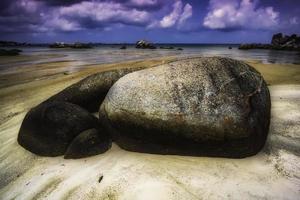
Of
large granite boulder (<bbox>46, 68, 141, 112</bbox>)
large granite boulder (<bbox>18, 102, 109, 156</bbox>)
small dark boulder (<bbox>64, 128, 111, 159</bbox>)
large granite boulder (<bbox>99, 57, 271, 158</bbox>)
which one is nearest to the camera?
large granite boulder (<bbox>99, 57, 271, 158</bbox>)

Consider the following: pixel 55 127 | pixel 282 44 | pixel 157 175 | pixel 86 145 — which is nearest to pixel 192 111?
pixel 157 175

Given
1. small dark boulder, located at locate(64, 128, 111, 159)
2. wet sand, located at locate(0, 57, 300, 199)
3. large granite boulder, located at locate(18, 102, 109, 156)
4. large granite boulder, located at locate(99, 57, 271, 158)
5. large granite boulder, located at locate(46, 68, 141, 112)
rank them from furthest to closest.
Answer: large granite boulder, located at locate(46, 68, 141, 112)
large granite boulder, located at locate(18, 102, 109, 156)
small dark boulder, located at locate(64, 128, 111, 159)
large granite boulder, located at locate(99, 57, 271, 158)
wet sand, located at locate(0, 57, 300, 199)

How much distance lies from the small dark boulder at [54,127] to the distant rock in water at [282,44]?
4568 centimetres

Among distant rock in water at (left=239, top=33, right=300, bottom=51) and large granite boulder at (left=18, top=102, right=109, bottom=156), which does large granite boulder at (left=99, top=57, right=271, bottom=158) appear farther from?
distant rock in water at (left=239, top=33, right=300, bottom=51)

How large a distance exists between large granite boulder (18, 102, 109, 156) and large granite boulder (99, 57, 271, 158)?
41cm

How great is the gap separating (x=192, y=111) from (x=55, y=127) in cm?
201

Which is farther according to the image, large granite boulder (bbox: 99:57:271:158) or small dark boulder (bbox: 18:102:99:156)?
small dark boulder (bbox: 18:102:99:156)

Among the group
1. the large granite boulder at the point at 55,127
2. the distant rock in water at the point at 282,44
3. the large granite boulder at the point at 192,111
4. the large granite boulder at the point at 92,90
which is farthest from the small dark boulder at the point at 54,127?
the distant rock in water at the point at 282,44

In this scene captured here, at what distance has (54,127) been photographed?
3.72 meters

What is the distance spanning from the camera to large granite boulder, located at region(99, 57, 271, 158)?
309 centimetres

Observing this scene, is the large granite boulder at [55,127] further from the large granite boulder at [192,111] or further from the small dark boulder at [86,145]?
the large granite boulder at [192,111]

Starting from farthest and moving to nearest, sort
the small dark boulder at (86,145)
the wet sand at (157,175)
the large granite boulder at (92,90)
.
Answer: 1. the large granite boulder at (92,90)
2. the small dark boulder at (86,145)
3. the wet sand at (157,175)

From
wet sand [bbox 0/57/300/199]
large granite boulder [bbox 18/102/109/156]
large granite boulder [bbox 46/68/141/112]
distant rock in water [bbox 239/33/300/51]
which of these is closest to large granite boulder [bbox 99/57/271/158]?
wet sand [bbox 0/57/300/199]

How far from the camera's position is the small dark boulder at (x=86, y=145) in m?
3.54
